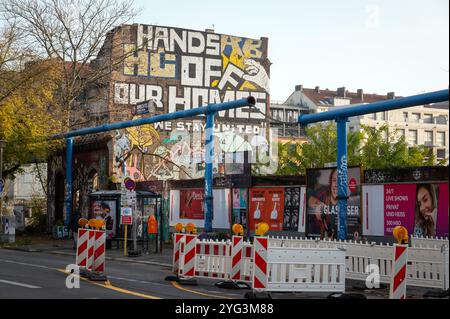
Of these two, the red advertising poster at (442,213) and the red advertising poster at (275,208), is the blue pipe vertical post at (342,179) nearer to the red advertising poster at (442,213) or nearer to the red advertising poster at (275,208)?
the red advertising poster at (442,213)

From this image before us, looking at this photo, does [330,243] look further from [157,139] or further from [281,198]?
[157,139]

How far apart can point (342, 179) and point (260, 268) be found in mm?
7898

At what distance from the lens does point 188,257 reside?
18578 mm

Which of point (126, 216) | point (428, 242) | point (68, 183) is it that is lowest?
point (428, 242)

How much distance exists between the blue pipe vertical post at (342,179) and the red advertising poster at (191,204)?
39.9ft

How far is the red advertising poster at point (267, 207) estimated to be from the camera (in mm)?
29094

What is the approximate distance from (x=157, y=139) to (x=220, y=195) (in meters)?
25.6

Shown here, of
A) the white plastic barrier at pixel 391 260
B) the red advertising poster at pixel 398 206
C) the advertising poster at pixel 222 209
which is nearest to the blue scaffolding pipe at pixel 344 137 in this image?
the red advertising poster at pixel 398 206

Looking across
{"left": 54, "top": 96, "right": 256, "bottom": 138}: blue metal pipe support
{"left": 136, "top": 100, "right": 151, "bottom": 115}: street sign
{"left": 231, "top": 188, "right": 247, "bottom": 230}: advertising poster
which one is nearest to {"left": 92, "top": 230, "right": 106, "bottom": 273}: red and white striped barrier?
{"left": 54, "top": 96, "right": 256, "bottom": 138}: blue metal pipe support

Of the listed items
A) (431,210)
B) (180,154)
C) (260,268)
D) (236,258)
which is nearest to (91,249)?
(236,258)

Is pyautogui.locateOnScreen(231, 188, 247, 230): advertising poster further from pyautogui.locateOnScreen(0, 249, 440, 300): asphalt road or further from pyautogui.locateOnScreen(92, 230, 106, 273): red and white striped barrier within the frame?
pyautogui.locateOnScreen(92, 230, 106, 273): red and white striped barrier

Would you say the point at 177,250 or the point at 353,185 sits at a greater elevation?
the point at 353,185

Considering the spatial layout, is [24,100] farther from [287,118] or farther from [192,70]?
[287,118]
